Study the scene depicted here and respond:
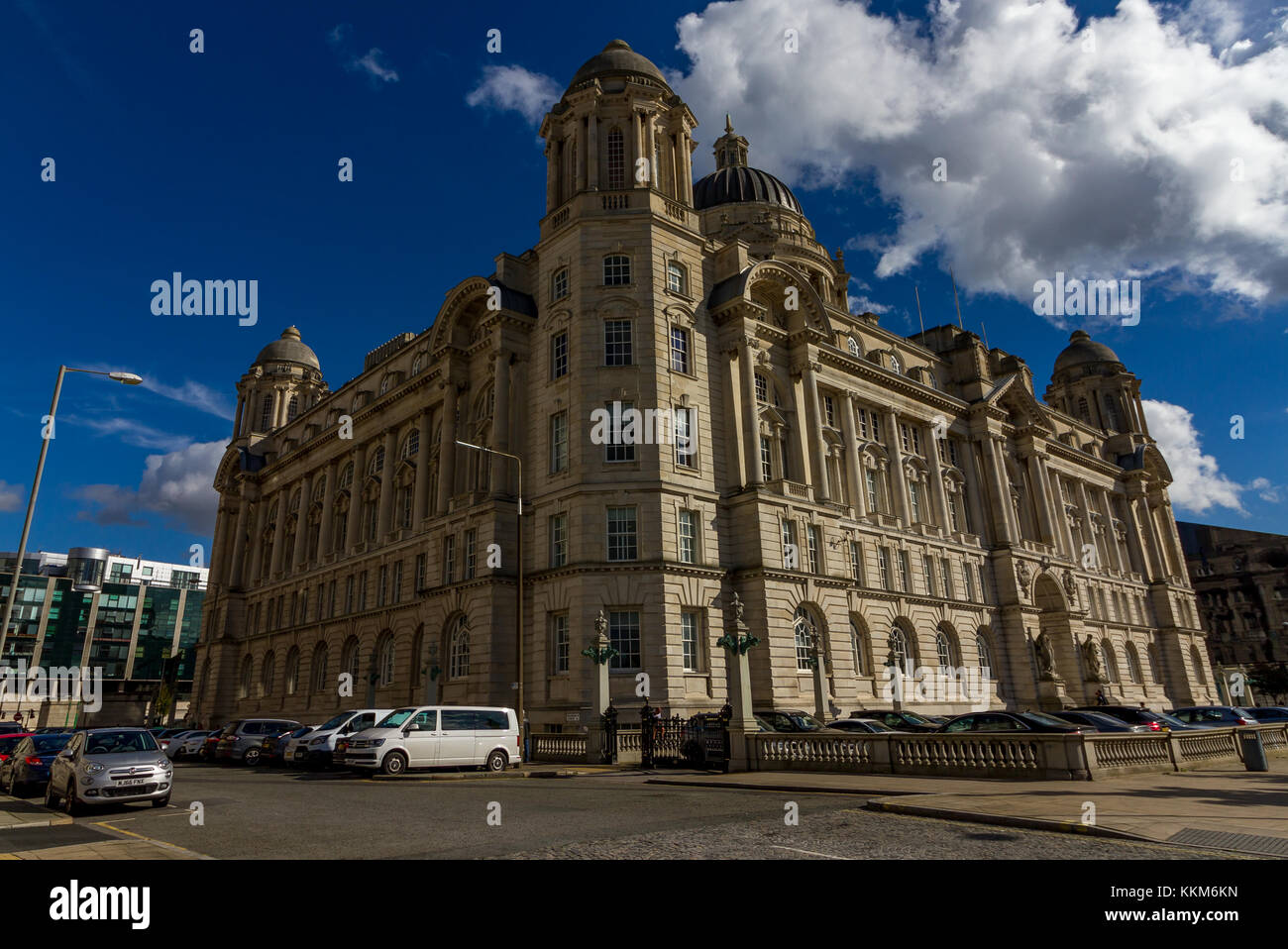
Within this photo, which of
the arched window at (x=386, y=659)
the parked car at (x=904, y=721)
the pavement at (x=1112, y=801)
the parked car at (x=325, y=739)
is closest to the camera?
the pavement at (x=1112, y=801)

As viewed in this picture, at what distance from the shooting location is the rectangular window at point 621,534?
32.7 m

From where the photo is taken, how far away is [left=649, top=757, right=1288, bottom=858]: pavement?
9.81 m

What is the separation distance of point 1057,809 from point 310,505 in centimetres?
5529

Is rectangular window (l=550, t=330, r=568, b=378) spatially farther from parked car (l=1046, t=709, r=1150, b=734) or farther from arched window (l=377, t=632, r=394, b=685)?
parked car (l=1046, t=709, r=1150, b=734)

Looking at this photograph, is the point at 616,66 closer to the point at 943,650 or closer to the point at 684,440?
the point at 684,440

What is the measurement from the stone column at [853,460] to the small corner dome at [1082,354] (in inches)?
1675

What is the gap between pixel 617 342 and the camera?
35.5 meters

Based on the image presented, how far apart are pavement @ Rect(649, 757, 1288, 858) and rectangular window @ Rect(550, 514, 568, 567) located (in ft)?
48.8

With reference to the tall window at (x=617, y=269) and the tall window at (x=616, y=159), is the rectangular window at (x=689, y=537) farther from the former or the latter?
the tall window at (x=616, y=159)

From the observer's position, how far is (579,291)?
36.0m

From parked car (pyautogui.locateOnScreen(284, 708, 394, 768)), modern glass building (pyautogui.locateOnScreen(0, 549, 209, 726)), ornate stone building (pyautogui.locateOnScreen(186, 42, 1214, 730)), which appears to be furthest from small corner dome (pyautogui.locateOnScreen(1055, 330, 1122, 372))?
modern glass building (pyautogui.locateOnScreen(0, 549, 209, 726))

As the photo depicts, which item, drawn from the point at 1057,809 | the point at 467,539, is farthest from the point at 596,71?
the point at 1057,809

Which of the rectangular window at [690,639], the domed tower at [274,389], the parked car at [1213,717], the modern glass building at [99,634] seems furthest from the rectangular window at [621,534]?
the modern glass building at [99,634]
